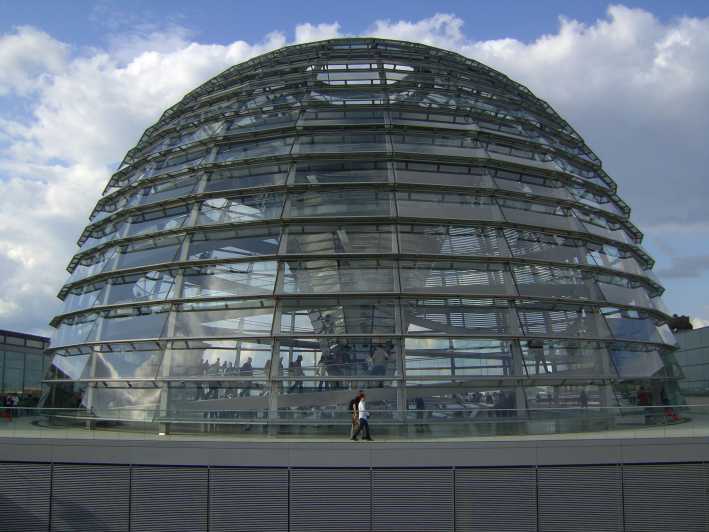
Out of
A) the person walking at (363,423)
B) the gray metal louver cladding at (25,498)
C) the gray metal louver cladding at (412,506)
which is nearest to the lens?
the gray metal louver cladding at (412,506)

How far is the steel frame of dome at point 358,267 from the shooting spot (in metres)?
16.8

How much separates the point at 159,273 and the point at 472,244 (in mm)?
8860

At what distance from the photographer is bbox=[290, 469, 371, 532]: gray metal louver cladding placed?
13.1m

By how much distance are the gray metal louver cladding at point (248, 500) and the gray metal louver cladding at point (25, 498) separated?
349cm

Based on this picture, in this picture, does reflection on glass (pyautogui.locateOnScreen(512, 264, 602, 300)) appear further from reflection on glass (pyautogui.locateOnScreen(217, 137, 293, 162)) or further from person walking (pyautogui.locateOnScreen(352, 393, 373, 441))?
reflection on glass (pyautogui.locateOnScreen(217, 137, 293, 162))

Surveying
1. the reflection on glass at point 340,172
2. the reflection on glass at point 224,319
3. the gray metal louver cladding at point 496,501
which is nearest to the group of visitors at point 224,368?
the reflection on glass at point 224,319

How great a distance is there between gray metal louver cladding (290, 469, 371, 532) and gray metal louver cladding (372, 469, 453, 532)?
0.76 ft

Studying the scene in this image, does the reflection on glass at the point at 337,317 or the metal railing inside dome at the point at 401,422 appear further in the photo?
the reflection on glass at the point at 337,317

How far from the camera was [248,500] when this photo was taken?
43.5 feet

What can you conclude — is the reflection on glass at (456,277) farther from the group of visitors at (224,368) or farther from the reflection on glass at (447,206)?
the group of visitors at (224,368)

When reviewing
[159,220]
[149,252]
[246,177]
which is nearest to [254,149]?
[246,177]

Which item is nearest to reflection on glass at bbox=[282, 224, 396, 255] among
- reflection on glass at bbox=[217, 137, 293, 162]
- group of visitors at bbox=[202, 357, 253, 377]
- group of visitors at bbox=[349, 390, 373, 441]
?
reflection on glass at bbox=[217, 137, 293, 162]

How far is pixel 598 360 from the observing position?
58.6 ft

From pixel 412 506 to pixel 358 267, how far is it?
22.4ft
